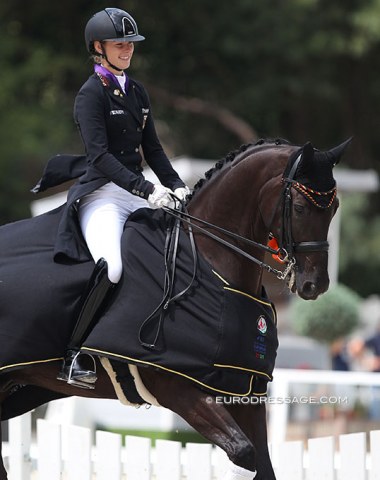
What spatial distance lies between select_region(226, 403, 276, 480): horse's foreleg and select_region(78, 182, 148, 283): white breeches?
970 millimetres

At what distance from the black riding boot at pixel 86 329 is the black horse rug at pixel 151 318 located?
62 mm

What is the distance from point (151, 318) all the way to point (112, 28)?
1.61 meters

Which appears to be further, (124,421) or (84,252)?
(124,421)

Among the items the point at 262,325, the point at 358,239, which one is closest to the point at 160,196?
the point at 262,325

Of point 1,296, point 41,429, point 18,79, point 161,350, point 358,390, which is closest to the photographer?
point 161,350

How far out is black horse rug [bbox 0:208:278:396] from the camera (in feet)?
17.7

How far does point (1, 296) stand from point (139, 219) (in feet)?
2.90

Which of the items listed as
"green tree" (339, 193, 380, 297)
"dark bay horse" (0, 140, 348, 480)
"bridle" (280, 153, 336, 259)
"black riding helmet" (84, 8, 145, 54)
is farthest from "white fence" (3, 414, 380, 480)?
"green tree" (339, 193, 380, 297)

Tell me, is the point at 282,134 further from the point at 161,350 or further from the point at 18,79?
the point at 161,350

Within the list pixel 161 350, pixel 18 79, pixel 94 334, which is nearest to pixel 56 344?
pixel 94 334

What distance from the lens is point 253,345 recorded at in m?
5.46

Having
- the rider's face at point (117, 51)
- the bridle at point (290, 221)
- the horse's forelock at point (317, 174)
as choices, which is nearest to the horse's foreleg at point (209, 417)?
the bridle at point (290, 221)

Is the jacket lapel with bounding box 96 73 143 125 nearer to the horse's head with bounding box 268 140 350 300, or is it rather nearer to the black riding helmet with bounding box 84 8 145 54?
the black riding helmet with bounding box 84 8 145 54

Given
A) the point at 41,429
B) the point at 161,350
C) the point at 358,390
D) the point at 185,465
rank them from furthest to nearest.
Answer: the point at 358,390 → the point at 41,429 → the point at 185,465 → the point at 161,350
